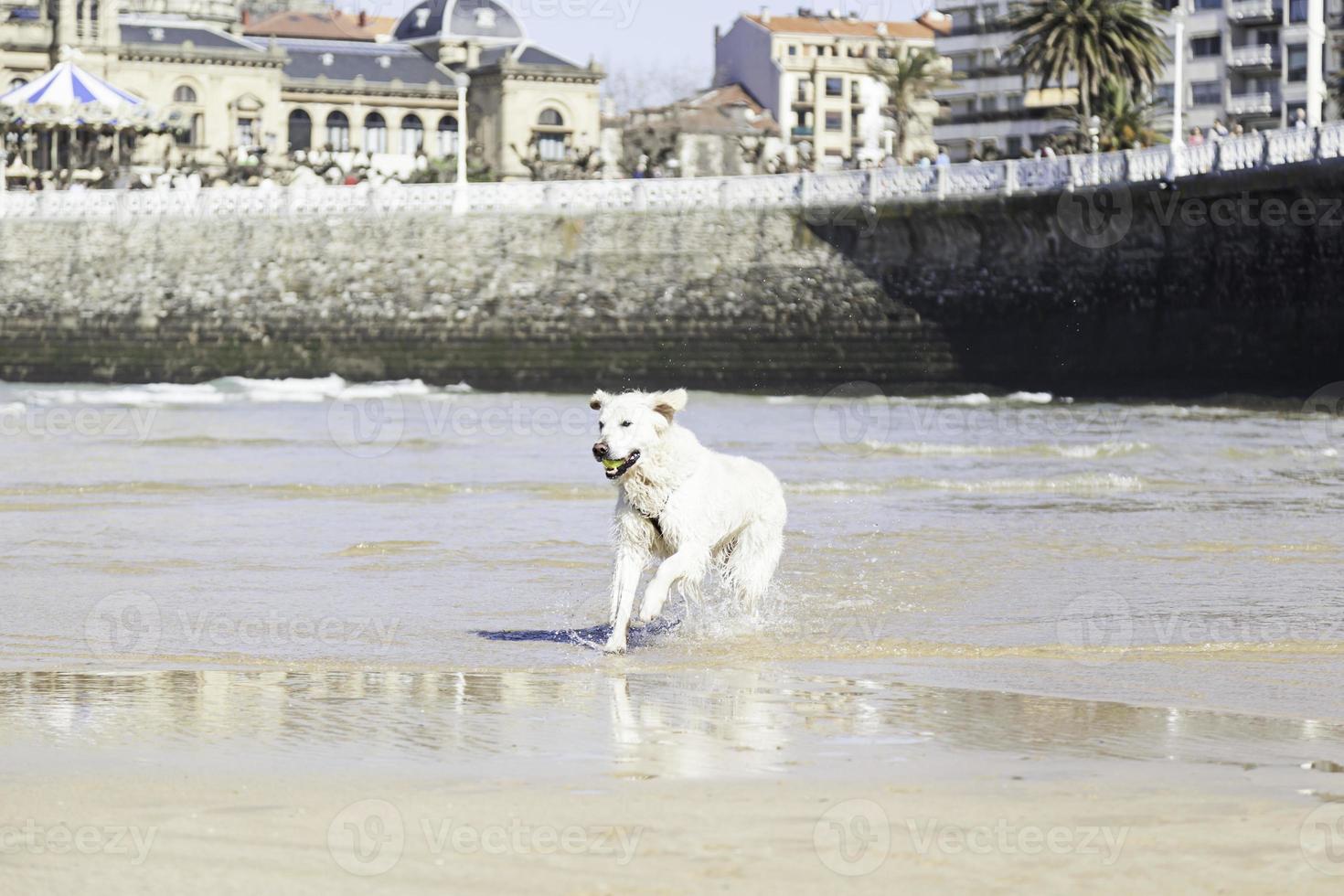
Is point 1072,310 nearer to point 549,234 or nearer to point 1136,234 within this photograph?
point 1136,234

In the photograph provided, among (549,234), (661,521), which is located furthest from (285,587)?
(549,234)

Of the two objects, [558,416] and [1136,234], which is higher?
[1136,234]

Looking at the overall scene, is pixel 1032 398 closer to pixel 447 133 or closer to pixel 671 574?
pixel 671 574

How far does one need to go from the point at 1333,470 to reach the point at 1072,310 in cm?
2005

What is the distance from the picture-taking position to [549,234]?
46562 millimetres

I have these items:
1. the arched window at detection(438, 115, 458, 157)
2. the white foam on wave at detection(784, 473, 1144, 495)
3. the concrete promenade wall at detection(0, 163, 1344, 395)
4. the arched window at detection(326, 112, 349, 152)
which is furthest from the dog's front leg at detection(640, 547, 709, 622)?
the arched window at detection(438, 115, 458, 157)

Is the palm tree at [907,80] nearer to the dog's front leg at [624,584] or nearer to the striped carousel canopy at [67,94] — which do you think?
the striped carousel canopy at [67,94]

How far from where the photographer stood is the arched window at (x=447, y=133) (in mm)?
104562

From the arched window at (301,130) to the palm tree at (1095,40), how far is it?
49202 millimetres

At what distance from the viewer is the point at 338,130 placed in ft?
335

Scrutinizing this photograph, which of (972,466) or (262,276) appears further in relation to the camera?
(262,276)

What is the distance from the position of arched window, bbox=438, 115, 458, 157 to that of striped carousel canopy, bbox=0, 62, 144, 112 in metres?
41.3

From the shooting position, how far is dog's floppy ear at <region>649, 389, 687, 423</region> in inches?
370

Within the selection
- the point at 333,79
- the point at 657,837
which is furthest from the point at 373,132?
the point at 657,837
